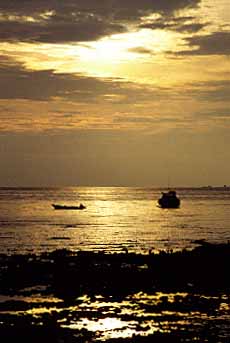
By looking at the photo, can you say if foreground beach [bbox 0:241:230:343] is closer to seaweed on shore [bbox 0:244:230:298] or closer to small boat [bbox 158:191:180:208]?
seaweed on shore [bbox 0:244:230:298]

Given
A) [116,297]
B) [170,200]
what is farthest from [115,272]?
[170,200]

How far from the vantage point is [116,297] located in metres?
37.8

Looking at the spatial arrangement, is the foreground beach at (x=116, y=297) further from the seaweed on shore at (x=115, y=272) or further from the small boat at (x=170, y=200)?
the small boat at (x=170, y=200)

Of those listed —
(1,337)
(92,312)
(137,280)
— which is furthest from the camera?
(137,280)

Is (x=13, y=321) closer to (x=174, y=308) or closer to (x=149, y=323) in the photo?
(x=149, y=323)

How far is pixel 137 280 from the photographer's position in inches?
1721

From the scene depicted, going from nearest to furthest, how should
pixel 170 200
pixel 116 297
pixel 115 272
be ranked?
1. pixel 116 297
2. pixel 115 272
3. pixel 170 200

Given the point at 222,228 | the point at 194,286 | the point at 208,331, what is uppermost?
the point at 222,228

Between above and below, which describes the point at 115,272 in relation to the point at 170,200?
below

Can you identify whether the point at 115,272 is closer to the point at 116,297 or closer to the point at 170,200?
the point at 116,297

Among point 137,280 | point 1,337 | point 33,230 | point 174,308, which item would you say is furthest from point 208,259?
point 33,230

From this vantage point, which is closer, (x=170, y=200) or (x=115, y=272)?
(x=115, y=272)

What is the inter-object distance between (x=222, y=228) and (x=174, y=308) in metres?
70.8

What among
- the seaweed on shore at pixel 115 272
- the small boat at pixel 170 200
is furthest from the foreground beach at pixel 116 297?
the small boat at pixel 170 200
